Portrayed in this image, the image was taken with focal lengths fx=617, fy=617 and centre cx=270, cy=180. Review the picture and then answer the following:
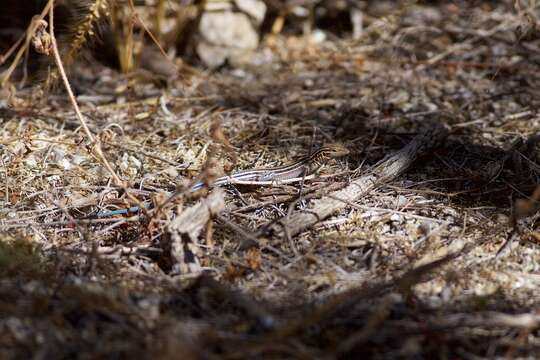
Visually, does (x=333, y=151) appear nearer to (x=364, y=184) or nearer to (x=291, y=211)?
(x=364, y=184)

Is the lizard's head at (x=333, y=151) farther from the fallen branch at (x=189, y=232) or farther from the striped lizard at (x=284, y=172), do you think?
the fallen branch at (x=189, y=232)

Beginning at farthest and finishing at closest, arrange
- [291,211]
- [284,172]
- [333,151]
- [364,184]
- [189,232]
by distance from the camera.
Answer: [333,151] → [284,172] → [364,184] → [291,211] → [189,232]

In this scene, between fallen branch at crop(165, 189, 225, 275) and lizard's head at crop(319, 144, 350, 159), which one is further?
lizard's head at crop(319, 144, 350, 159)

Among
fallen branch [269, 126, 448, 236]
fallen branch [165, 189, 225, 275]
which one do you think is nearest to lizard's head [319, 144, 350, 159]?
fallen branch [269, 126, 448, 236]

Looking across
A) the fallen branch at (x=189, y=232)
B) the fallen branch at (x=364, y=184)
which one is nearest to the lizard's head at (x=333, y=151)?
the fallen branch at (x=364, y=184)

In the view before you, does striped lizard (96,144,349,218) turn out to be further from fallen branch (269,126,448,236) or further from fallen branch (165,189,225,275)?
fallen branch (165,189,225,275)

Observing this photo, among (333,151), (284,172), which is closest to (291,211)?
(284,172)
